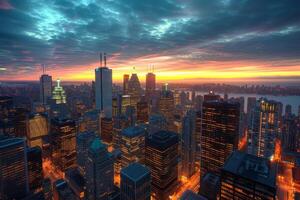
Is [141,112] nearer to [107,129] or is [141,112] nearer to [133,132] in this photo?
[107,129]

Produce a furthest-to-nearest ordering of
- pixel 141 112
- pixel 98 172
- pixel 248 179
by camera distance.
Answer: pixel 141 112
pixel 98 172
pixel 248 179

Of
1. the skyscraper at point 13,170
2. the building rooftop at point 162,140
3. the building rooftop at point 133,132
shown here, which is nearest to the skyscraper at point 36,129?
the skyscraper at point 13,170

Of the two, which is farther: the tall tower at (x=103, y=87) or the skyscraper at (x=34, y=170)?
the tall tower at (x=103, y=87)

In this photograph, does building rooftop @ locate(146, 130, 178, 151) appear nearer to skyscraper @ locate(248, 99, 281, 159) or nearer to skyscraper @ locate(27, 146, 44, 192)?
skyscraper @ locate(248, 99, 281, 159)

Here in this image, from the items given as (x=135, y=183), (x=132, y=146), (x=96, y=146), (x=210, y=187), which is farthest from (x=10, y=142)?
(x=210, y=187)

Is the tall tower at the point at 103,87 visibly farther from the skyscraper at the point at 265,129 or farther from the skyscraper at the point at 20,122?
the skyscraper at the point at 265,129
